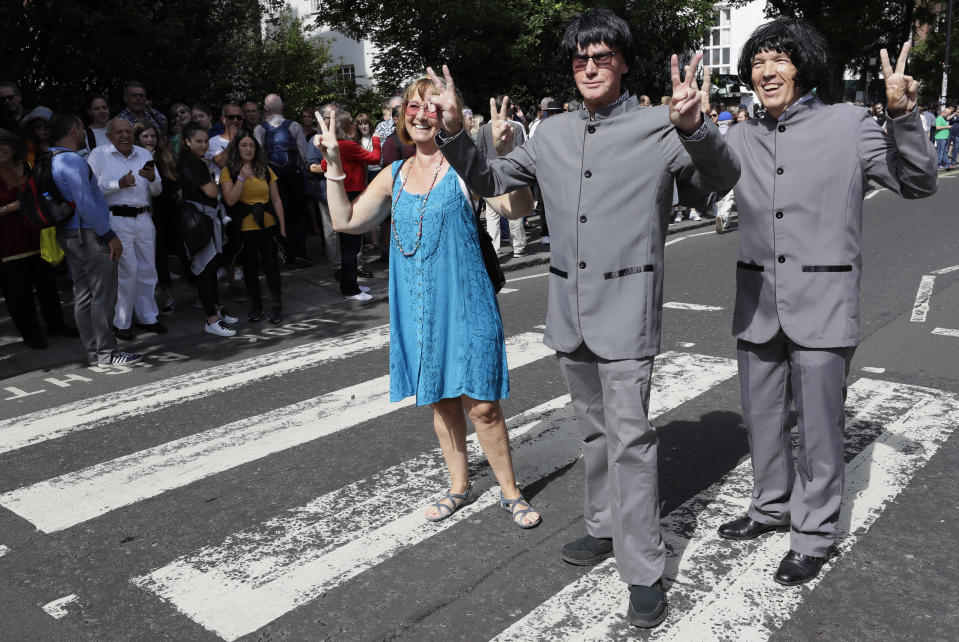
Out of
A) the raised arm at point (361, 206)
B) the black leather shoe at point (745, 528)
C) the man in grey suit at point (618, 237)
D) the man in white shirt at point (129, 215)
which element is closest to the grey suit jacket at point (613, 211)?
the man in grey suit at point (618, 237)

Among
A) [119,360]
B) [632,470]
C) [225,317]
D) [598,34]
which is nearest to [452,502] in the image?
[632,470]

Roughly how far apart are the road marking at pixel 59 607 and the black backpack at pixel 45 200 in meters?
4.42

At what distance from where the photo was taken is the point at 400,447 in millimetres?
4969

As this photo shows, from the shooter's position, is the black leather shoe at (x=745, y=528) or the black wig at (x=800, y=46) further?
the black leather shoe at (x=745, y=528)

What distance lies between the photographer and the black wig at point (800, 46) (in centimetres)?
Answer: 317

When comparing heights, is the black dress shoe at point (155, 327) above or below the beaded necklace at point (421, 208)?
below

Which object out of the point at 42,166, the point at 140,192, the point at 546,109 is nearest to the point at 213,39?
the point at 546,109


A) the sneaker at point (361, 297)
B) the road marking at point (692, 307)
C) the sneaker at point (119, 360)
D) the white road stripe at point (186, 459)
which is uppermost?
the sneaker at point (119, 360)

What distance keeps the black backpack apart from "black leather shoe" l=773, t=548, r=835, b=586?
6.04 meters

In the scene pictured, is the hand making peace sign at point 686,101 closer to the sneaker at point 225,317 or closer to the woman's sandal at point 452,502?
the woman's sandal at point 452,502

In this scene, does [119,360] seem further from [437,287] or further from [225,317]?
[437,287]

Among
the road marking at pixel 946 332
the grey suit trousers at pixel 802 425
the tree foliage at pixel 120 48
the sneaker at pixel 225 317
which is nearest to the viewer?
the grey suit trousers at pixel 802 425

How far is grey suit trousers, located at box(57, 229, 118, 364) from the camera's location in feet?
23.7

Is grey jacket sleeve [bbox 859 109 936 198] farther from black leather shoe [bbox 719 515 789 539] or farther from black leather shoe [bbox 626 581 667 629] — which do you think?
black leather shoe [bbox 626 581 667 629]
